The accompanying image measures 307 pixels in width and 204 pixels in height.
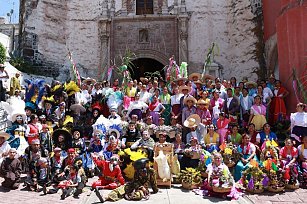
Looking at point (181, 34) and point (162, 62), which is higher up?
point (181, 34)

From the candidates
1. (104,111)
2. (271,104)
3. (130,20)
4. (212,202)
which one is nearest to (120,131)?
(104,111)

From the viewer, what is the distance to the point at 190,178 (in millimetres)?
7355

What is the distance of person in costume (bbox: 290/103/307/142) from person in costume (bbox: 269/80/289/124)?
1389mm

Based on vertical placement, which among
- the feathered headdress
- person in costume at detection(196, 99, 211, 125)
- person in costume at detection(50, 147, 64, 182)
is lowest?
person in costume at detection(50, 147, 64, 182)

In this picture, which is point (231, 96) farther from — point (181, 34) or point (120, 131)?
point (181, 34)

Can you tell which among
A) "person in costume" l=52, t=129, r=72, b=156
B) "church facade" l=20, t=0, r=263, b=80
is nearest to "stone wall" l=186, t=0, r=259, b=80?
"church facade" l=20, t=0, r=263, b=80

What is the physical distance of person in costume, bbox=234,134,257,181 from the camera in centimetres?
771

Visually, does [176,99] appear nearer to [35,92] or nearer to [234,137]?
[234,137]

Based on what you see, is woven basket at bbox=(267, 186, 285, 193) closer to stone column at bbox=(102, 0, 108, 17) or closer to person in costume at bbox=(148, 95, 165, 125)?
person in costume at bbox=(148, 95, 165, 125)

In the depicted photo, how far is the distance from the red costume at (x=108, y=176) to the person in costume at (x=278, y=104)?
15.9ft

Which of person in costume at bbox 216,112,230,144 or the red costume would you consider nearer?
the red costume

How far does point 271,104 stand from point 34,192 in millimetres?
6648

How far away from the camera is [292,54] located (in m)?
10.5

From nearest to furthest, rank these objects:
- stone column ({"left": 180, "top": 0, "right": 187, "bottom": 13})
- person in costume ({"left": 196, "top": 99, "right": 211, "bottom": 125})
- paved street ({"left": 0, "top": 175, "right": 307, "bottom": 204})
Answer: paved street ({"left": 0, "top": 175, "right": 307, "bottom": 204})
person in costume ({"left": 196, "top": 99, "right": 211, "bottom": 125})
stone column ({"left": 180, "top": 0, "right": 187, "bottom": 13})
